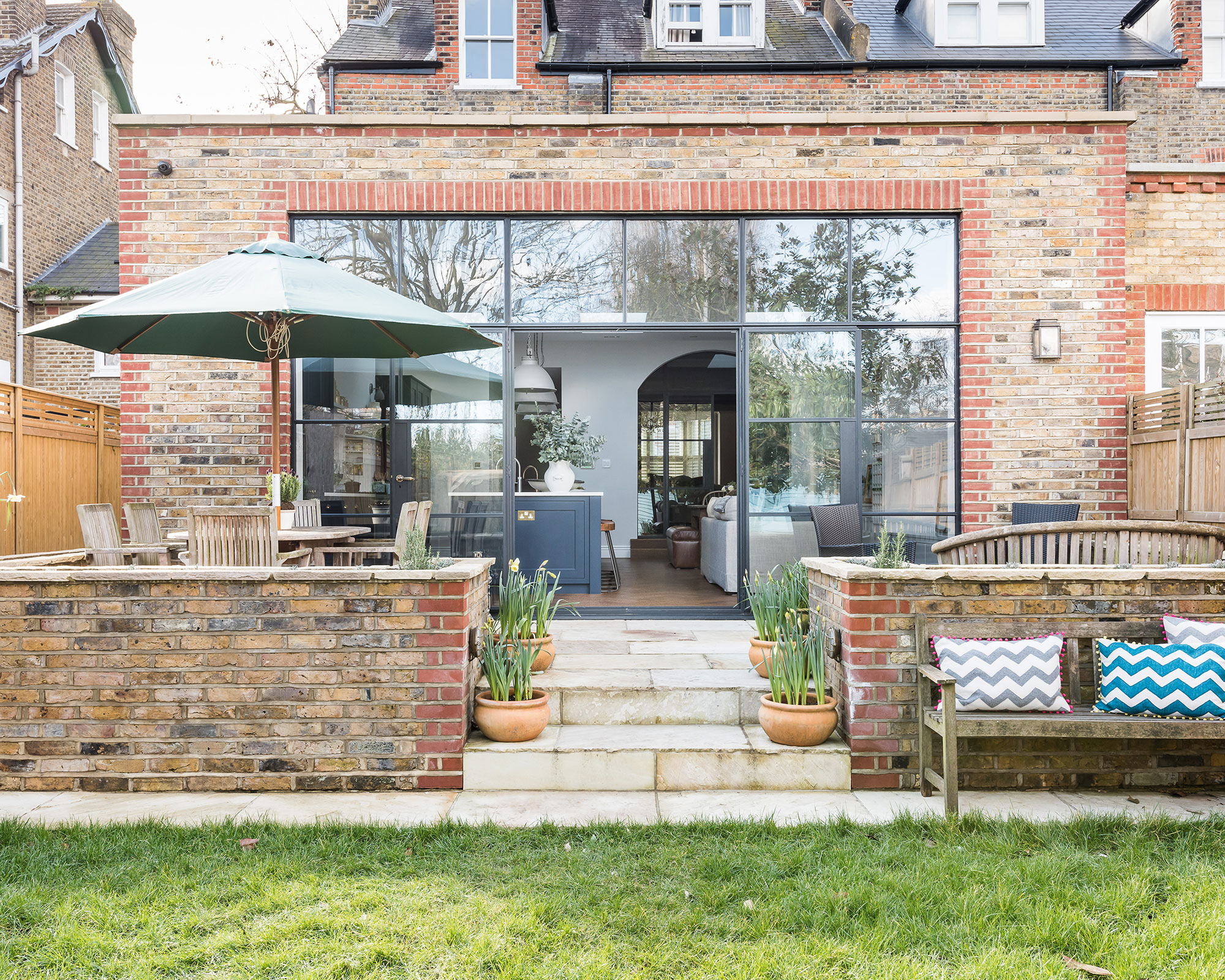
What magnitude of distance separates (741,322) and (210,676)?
4157 millimetres

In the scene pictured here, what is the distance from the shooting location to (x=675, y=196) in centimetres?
591

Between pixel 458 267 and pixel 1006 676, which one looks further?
pixel 458 267

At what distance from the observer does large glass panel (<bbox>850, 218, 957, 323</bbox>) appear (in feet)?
19.8

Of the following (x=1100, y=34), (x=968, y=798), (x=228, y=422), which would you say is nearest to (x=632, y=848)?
(x=968, y=798)

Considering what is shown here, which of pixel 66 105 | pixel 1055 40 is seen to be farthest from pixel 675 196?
pixel 66 105

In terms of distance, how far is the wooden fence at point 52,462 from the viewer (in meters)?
7.00

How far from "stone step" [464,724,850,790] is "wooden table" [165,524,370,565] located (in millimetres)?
1625

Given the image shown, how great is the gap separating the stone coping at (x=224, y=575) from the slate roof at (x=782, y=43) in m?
8.20

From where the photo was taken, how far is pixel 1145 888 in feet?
7.89

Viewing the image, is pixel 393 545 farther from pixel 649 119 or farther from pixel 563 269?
pixel 649 119

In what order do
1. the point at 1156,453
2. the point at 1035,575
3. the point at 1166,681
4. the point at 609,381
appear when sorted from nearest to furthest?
the point at 1166,681, the point at 1035,575, the point at 1156,453, the point at 609,381

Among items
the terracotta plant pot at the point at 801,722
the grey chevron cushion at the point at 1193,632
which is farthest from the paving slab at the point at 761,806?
the grey chevron cushion at the point at 1193,632

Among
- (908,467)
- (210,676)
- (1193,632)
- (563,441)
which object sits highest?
(563,441)

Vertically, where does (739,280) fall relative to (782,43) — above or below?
below
